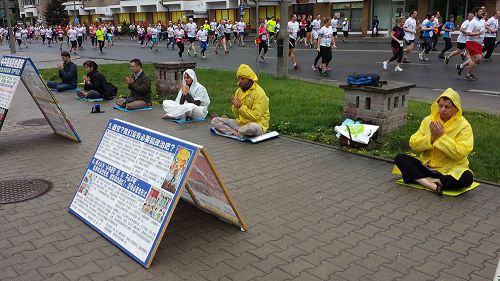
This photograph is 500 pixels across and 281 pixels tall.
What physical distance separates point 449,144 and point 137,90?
758 cm

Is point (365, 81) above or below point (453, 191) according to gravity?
above

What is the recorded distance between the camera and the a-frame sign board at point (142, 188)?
3.85m

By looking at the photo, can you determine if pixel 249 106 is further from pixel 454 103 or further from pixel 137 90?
pixel 137 90

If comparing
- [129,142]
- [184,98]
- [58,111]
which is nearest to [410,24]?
[184,98]

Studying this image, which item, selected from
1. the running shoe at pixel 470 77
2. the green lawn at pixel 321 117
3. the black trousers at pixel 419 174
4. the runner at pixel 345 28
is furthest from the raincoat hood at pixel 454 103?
the runner at pixel 345 28

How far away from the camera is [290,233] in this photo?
4.48 metres

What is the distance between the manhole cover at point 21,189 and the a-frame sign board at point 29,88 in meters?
1.81

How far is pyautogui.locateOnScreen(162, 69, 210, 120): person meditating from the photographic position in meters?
9.48

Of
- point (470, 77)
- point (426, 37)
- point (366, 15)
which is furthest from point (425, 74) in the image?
point (366, 15)

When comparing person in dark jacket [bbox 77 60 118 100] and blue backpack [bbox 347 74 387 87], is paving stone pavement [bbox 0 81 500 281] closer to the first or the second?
blue backpack [bbox 347 74 387 87]

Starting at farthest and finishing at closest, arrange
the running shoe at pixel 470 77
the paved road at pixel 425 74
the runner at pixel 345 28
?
the runner at pixel 345 28 → the running shoe at pixel 470 77 → the paved road at pixel 425 74

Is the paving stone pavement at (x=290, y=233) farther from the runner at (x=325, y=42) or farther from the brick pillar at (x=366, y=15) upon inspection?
the brick pillar at (x=366, y=15)

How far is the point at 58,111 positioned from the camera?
7727 millimetres

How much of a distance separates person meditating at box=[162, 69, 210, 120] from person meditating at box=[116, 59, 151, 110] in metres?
1.40
